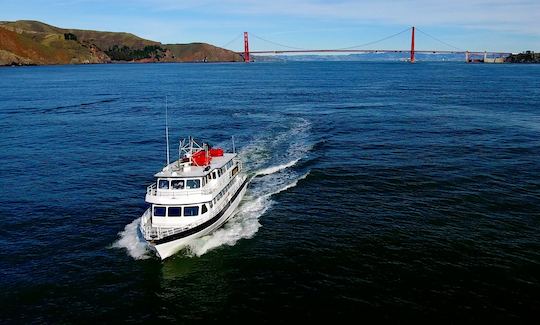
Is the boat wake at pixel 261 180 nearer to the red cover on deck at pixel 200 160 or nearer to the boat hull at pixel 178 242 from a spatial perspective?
the boat hull at pixel 178 242

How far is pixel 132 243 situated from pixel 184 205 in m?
6.12

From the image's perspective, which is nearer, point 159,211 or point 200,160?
point 159,211

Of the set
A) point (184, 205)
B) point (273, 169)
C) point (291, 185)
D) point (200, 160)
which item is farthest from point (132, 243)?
point (273, 169)

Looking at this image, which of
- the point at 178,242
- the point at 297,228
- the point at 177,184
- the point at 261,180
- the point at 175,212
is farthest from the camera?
the point at 261,180

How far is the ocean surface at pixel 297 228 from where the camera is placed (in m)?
31.4

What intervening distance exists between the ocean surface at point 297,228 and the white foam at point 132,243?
199 millimetres

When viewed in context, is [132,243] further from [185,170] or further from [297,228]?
[297,228]

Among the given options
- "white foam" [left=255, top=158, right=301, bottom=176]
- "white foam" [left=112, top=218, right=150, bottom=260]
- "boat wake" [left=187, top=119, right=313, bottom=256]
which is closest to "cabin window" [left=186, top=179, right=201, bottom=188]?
"boat wake" [left=187, top=119, right=313, bottom=256]

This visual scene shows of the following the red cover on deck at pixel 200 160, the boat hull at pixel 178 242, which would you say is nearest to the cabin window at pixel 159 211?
the boat hull at pixel 178 242

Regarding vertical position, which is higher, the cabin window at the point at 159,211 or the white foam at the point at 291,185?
the cabin window at the point at 159,211

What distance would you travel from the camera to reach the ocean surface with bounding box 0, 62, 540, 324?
1238 inches

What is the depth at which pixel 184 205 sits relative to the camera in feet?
131

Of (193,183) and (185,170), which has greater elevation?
(185,170)

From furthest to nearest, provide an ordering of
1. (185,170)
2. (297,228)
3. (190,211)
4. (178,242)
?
(297,228), (185,170), (190,211), (178,242)
